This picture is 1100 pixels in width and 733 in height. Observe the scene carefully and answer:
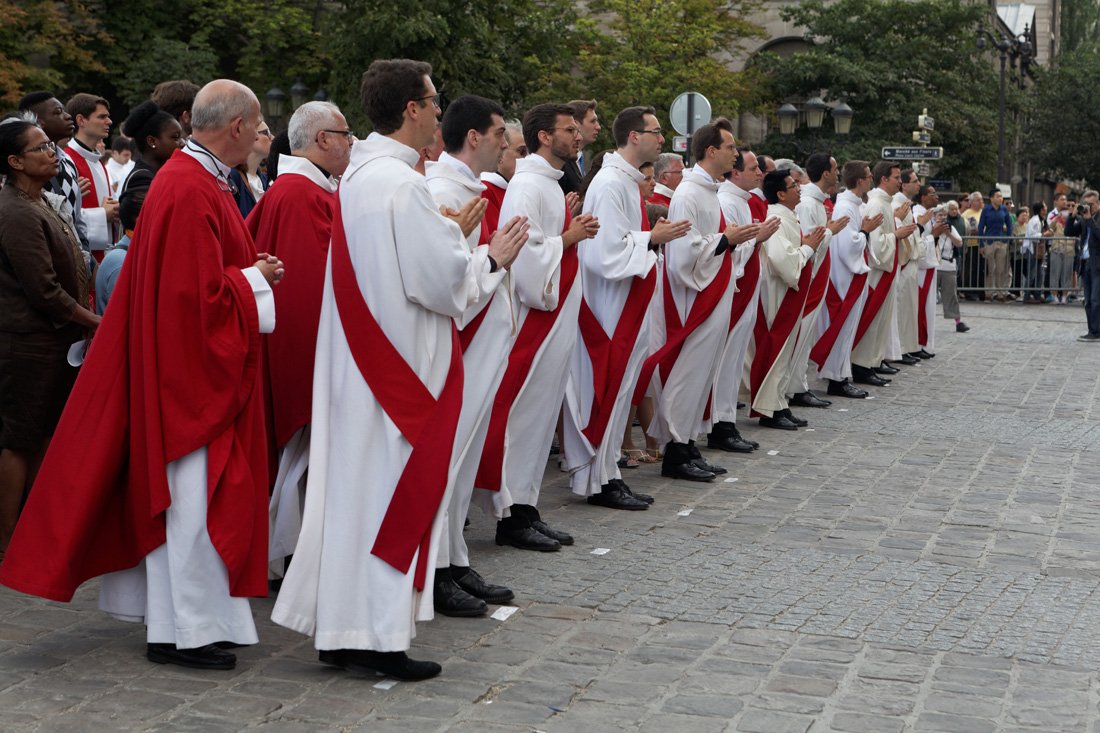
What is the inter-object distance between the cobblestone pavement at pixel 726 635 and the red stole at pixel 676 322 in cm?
69

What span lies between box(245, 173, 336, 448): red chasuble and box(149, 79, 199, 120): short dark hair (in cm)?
143

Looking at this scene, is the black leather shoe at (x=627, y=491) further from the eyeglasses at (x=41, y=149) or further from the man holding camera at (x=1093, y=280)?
the man holding camera at (x=1093, y=280)

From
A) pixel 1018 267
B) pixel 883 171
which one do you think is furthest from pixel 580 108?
pixel 1018 267

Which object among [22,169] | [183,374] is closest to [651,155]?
[22,169]

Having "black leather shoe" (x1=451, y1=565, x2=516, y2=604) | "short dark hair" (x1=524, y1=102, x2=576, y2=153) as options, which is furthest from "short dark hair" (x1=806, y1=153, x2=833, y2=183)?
"black leather shoe" (x1=451, y1=565, x2=516, y2=604)

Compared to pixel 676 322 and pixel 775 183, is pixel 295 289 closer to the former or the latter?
pixel 676 322

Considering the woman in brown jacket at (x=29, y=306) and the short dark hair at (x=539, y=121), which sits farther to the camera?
the short dark hair at (x=539, y=121)

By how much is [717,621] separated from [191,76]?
99.2ft

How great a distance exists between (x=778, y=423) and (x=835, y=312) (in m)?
2.74

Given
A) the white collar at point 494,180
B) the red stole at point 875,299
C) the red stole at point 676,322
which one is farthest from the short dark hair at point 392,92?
the red stole at point 875,299

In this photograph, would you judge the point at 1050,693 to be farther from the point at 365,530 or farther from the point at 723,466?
the point at 723,466

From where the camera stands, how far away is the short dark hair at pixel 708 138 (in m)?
10.0

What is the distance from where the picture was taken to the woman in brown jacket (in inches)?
265

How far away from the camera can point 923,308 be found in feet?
58.9
